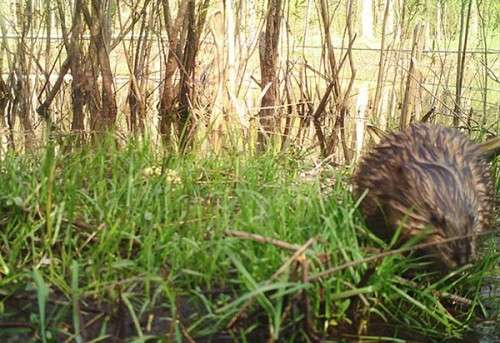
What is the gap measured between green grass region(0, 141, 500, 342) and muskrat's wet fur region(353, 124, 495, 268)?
0.35 ft

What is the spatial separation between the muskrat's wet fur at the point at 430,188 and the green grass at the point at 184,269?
11cm

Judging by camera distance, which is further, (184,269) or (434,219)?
(434,219)

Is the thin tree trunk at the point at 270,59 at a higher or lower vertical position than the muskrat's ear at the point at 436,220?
higher

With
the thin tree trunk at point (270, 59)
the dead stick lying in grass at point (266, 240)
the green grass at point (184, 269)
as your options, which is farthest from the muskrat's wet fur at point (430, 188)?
the thin tree trunk at point (270, 59)

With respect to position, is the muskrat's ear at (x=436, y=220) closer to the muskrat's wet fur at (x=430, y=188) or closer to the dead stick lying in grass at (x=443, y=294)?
the muskrat's wet fur at (x=430, y=188)

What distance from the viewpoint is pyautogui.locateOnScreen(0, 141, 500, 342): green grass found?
236cm

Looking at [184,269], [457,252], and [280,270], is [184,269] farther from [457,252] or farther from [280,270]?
[457,252]

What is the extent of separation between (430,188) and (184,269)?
3.26 ft

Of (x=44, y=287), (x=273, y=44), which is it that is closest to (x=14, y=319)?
(x=44, y=287)

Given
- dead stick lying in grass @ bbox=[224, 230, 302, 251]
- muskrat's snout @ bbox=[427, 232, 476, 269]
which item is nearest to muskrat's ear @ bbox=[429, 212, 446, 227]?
muskrat's snout @ bbox=[427, 232, 476, 269]

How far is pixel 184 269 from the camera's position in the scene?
2.50 meters

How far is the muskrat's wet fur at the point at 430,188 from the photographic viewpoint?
270 centimetres

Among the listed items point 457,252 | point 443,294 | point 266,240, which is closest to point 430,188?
point 457,252

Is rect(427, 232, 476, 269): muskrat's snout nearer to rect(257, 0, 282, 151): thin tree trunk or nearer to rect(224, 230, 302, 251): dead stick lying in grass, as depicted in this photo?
rect(224, 230, 302, 251): dead stick lying in grass
